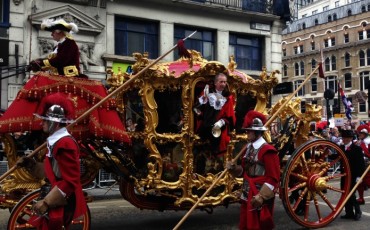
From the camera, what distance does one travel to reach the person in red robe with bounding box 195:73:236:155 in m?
6.59

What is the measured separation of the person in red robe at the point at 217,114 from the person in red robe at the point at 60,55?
184 cm

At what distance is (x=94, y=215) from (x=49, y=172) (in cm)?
418

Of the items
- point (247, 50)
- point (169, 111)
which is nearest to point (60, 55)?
point (169, 111)

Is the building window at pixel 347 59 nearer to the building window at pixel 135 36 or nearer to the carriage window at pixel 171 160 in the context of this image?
the building window at pixel 135 36

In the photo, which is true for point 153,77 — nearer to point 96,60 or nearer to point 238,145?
point 238,145

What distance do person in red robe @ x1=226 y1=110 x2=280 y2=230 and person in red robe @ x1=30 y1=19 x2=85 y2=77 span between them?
2485 millimetres

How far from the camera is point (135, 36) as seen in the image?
1739 cm

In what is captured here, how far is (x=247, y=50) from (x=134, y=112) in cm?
1396

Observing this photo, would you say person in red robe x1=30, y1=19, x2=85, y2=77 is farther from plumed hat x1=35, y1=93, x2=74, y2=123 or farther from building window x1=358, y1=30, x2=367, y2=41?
building window x1=358, y1=30, x2=367, y2=41

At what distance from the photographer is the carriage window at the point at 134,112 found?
272 inches

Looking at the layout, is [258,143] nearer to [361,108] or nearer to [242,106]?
[242,106]

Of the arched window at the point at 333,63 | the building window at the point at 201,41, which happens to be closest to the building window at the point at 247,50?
the building window at the point at 201,41

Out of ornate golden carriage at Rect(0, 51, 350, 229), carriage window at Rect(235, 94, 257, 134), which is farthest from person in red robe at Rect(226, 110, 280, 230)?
carriage window at Rect(235, 94, 257, 134)

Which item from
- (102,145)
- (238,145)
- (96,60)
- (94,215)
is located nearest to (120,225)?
(94,215)
